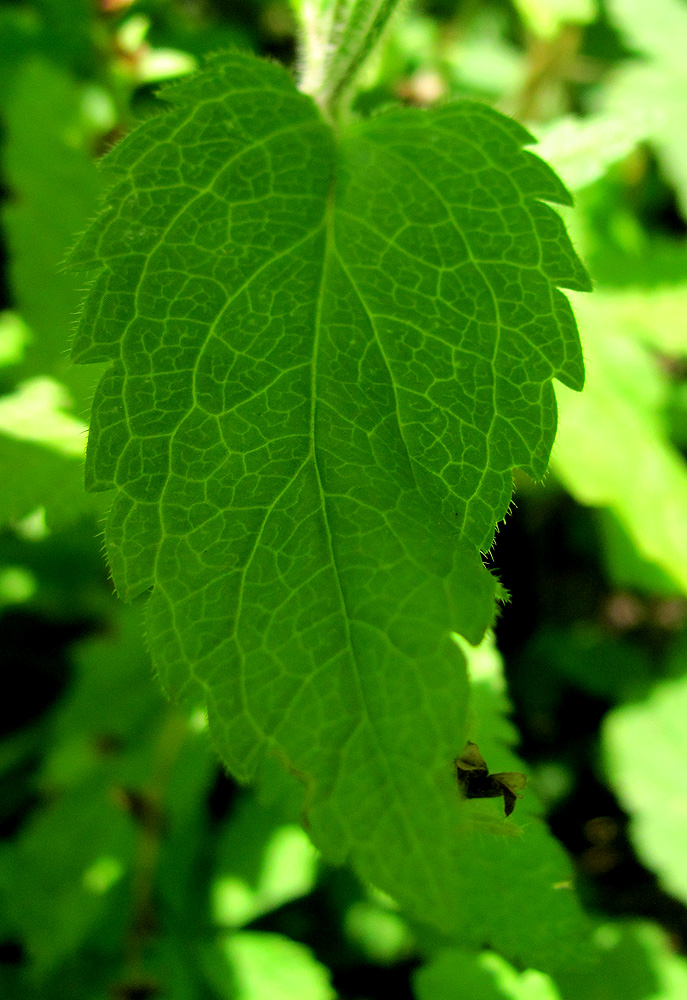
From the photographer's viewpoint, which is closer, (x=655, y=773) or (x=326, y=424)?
(x=326, y=424)

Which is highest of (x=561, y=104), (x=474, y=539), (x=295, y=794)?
(x=561, y=104)

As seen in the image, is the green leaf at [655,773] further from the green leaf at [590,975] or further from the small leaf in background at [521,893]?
the small leaf in background at [521,893]

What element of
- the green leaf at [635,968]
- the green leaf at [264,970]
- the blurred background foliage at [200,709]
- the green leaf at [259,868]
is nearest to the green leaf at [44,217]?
the blurred background foliage at [200,709]

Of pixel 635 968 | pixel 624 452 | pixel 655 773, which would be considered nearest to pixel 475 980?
pixel 635 968

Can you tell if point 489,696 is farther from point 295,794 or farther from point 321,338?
point 321,338

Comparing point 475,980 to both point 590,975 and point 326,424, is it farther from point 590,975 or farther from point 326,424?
point 326,424

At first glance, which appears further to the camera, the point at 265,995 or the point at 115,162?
the point at 265,995

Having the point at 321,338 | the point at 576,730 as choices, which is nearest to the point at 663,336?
the point at 576,730
